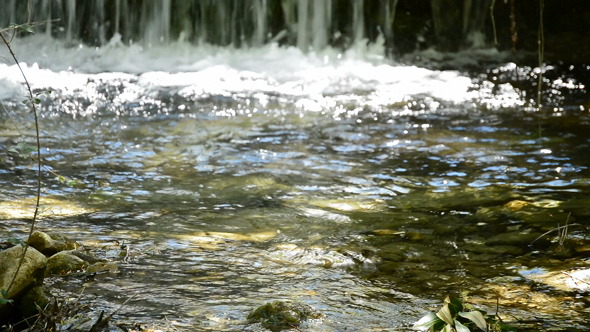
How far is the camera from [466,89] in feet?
29.3

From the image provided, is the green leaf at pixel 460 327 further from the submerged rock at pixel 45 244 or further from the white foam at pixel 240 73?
the white foam at pixel 240 73

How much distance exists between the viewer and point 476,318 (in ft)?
8.00

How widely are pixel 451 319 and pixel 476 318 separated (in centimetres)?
8

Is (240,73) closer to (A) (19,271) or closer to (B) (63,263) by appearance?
(B) (63,263)

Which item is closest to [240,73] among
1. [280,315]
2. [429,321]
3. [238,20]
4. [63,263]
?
[238,20]

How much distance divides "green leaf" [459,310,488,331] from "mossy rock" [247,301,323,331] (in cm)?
74

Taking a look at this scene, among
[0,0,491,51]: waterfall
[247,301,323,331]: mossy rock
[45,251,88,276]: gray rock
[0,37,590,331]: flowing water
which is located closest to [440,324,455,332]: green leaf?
[0,37,590,331]: flowing water

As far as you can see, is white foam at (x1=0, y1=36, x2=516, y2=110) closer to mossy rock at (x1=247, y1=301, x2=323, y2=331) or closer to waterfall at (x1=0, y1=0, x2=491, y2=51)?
waterfall at (x1=0, y1=0, x2=491, y2=51)

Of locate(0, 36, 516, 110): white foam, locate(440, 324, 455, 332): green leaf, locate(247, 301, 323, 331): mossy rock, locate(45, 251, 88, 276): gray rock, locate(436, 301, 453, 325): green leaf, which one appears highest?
locate(0, 36, 516, 110): white foam

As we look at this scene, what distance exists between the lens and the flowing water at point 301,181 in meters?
3.37

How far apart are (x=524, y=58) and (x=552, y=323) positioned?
7.39 meters

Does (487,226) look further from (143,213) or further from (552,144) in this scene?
(552,144)

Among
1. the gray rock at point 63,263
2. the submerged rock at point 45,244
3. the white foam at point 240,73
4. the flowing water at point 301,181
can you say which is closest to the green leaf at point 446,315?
the flowing water at point 301,181

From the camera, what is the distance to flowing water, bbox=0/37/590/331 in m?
3.37
